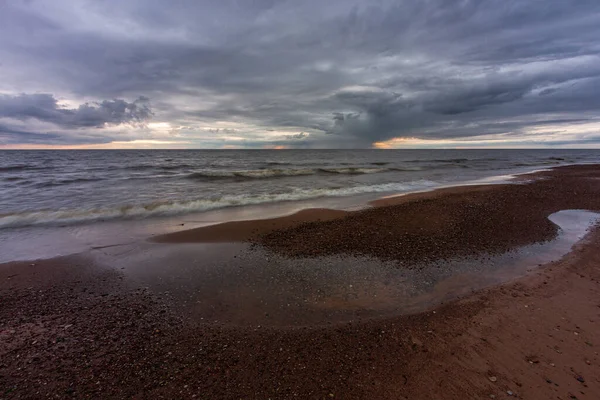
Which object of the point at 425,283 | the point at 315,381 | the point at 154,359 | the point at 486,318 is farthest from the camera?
the point at 425,283

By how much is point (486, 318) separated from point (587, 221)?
1085 centimetres

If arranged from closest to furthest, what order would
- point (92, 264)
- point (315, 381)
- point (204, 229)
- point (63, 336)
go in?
point (315, 381) → point (63, 336) → point (92, 264) → point (204, 229)

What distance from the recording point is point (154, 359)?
168 inches

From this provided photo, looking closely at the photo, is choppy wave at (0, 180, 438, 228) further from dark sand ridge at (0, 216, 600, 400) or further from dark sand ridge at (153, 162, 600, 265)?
dark sand ridge at (0, 216, 600, 400)

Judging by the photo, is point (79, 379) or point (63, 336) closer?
point (79, 379)

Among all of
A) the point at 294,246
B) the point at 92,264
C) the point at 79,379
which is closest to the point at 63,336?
the point at 79,379

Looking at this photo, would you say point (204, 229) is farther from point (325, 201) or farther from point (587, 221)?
point (587, 221)

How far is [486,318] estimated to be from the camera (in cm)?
524

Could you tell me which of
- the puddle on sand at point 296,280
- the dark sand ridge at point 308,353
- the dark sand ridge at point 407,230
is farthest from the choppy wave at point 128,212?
the dark sand ridge at point 308,353

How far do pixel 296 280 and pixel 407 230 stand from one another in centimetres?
520

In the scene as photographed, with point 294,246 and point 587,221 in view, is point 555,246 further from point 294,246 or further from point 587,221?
point 294,246

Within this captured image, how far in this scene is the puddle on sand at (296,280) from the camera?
5586 mm

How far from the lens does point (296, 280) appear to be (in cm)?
691

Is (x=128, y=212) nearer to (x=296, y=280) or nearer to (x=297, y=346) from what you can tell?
(x=296, y=280)
